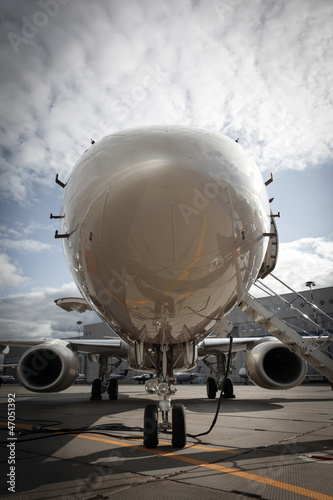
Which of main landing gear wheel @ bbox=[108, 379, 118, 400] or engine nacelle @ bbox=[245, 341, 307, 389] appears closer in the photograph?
engine nacelle @ bbox=[245, 341, 307, 389]

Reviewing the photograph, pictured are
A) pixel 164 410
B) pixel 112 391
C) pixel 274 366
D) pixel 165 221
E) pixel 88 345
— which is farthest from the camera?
pixel 112 391

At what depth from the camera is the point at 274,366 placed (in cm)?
952

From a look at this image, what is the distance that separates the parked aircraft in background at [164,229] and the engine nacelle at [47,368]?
625 cm

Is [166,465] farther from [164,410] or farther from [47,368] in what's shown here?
[47,368]

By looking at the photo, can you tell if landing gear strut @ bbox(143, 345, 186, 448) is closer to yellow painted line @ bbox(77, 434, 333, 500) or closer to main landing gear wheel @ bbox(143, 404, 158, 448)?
main landing gear wheel @ bbox(143, 404, 158, 448)

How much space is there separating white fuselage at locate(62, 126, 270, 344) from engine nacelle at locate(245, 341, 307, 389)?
6.21 m

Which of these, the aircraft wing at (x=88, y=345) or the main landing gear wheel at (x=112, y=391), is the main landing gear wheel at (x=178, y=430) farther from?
the main landing gear wheel at (x=112, y=391)

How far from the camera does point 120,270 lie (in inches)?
126

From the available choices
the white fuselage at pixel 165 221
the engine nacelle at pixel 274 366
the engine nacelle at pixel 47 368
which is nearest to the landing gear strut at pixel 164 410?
the white fuselage at pixel 165 221

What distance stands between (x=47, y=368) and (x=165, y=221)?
9064 millimetres

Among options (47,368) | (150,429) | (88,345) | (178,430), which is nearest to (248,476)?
(178,430)

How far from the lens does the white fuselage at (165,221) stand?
9.55ft

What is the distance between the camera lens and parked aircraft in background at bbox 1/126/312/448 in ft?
9.57

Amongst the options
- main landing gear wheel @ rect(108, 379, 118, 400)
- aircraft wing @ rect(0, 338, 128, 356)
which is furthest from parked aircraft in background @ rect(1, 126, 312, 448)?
main landing gear wheel @ rect(108, 379, 118, 400)
